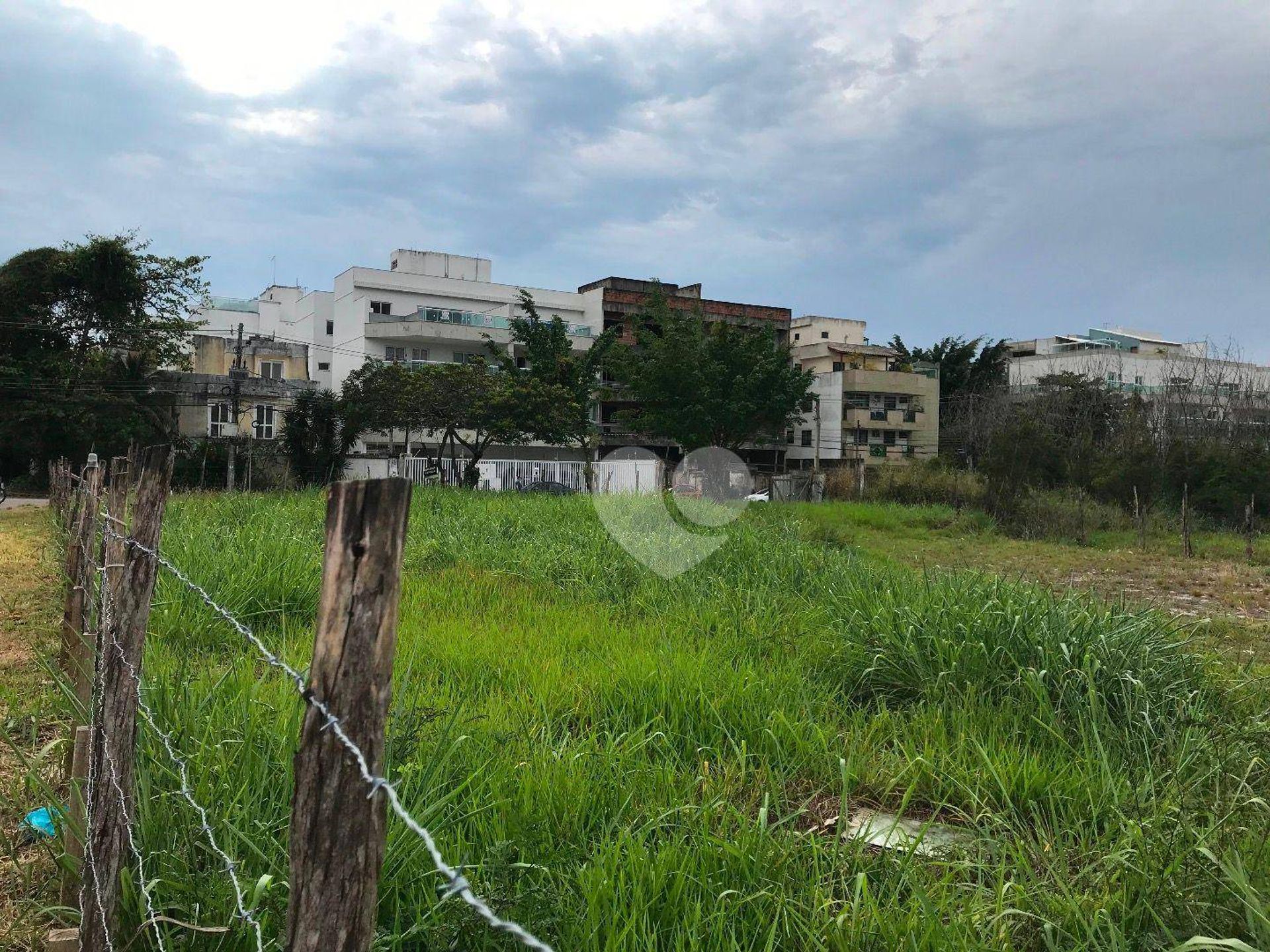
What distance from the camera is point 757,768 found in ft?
12.3

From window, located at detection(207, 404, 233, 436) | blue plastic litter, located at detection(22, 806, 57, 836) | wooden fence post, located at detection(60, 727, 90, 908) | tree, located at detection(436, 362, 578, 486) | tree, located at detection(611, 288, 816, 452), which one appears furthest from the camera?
window, located at detection(207, 404, 233, 436)

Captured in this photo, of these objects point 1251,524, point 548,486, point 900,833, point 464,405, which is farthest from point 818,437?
point 900,833

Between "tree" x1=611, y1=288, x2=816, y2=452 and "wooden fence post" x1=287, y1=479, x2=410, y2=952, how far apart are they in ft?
116

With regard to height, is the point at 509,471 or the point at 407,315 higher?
the point at 407,315

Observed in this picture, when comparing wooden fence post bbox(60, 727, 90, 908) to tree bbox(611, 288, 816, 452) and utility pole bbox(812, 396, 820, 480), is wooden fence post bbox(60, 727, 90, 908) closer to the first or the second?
tree bbox(611, 288, 816, 452)

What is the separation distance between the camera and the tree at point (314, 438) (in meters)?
31.3

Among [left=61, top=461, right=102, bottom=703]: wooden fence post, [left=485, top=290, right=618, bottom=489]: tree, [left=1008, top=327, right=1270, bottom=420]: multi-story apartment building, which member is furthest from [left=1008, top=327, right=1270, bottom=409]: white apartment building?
[left=61, top=461, right=102, bottom=703]: wooden fence post

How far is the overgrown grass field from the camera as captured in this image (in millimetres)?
2494

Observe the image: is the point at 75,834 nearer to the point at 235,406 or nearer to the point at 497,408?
the point at 497,408

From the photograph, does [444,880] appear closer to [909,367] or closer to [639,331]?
[639,331]

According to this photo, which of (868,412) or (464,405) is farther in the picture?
(868,412)

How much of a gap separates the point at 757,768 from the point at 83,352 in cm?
3160

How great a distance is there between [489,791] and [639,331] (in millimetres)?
36647

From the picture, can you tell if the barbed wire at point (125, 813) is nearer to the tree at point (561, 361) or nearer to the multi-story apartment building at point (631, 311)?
the tree at point (561, 361)
